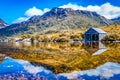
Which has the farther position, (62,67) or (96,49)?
(96,49)

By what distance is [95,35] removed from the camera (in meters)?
118

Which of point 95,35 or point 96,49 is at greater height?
point 95,35

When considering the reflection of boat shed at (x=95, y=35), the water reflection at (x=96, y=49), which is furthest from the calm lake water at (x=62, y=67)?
the reflection of boat shed at (x=95, y=35)

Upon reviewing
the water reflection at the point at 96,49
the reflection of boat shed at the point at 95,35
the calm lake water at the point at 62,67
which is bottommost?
the calm lake water at the point at 62,67

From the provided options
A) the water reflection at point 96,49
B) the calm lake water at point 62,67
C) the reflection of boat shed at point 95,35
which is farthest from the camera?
the reflection of boat shed at point 95,35

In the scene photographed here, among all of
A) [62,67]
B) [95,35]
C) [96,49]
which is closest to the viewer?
[62,67]

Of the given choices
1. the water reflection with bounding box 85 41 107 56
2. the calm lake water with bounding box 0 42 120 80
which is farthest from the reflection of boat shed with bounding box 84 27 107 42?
the calm lake water with bounding box 0 42 120 80

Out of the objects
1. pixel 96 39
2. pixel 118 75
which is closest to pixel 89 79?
pixel 118 75

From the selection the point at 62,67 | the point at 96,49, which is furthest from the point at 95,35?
the point at 62,67

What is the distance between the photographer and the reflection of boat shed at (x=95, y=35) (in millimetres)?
114994

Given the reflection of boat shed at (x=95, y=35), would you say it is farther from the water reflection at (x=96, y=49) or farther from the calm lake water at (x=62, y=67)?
the calm lake water at (x=62, y=67)

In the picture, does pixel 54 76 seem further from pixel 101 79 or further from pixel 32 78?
pixel 101 79

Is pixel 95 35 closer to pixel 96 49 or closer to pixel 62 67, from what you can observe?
pixel 96 49

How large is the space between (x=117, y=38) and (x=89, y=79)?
92618 mm
